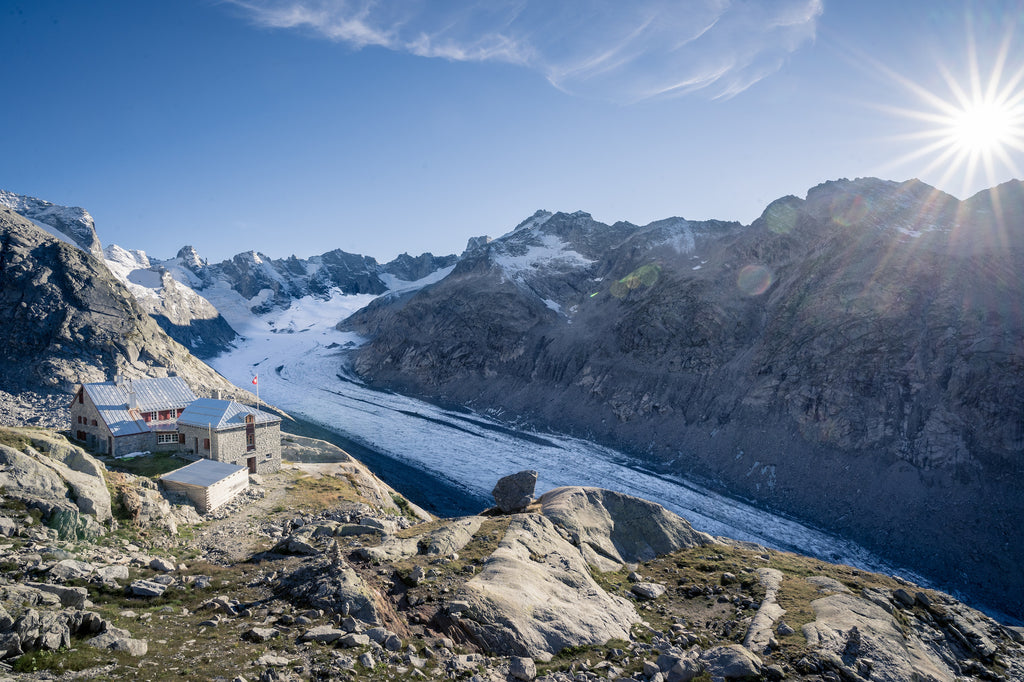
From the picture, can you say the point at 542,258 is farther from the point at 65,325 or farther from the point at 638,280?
the point at 65,325

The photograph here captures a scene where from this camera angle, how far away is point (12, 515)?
20.8m

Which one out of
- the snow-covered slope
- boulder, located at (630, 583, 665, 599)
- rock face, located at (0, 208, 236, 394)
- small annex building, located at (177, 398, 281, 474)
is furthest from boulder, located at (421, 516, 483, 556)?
the snow-covered slope

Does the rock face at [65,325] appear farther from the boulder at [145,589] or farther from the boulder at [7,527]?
the boulder at [145,589]

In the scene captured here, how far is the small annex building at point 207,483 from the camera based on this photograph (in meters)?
32.6

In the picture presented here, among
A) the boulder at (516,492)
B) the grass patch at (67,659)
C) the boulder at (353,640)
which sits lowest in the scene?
the boulder at (516,492)

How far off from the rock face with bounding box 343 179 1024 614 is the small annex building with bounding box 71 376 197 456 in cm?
6545

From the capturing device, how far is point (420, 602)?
18359 mm

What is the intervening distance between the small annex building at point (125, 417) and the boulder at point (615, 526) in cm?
3270

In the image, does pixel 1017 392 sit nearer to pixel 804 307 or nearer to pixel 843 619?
pixel 804 307

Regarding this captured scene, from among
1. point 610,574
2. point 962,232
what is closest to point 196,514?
point 610,574

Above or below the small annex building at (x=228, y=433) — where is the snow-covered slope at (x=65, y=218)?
above

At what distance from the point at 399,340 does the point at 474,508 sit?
102 m

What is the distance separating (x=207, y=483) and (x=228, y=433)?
10244 millimetres

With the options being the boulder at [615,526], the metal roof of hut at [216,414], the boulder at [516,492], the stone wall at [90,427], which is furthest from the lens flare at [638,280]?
the stone wall at [90,427]
